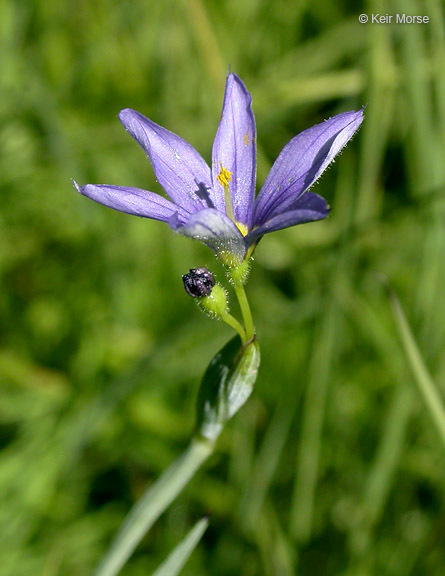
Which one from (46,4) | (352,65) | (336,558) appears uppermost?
(46,4)

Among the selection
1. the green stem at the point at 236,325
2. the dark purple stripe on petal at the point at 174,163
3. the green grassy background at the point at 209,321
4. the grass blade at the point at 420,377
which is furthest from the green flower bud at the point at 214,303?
the green grassy background at the point at 209,321

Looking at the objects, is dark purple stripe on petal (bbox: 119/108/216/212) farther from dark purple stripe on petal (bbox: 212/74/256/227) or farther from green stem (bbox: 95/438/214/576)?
green stem (bbox: 95/438/214/576)

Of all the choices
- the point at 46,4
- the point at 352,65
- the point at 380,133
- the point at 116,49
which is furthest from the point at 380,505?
the point at 46,4

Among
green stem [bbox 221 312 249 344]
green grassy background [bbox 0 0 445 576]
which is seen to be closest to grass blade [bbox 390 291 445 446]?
green grassy background [bbox 0 0 445 576]

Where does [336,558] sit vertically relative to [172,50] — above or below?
below

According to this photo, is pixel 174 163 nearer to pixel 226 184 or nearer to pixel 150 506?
pixel 226 184

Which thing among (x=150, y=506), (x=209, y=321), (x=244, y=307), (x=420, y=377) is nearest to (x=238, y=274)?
(x=244, y=307)

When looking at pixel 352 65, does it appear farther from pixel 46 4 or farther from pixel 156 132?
pixel 156 132
